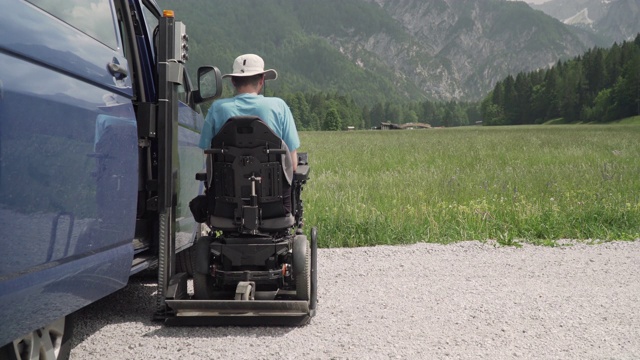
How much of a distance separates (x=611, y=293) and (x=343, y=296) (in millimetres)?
2203

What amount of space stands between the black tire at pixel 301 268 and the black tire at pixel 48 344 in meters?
1.73

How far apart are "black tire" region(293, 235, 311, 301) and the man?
574 mm

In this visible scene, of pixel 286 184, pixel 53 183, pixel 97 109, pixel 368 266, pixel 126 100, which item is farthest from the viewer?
pixel 368 266

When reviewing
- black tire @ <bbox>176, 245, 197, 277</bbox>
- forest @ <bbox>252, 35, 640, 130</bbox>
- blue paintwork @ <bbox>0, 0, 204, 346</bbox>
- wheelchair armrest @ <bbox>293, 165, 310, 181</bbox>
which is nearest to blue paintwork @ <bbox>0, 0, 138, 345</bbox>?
blue paintwork @ <bbox>0, 0, 204, 346</bbox>

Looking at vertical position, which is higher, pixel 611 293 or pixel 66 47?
pixel 66 47

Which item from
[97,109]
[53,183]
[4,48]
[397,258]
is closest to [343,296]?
[397,258]

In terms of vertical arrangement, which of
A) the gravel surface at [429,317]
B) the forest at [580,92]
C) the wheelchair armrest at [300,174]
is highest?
the forest at [580,92]

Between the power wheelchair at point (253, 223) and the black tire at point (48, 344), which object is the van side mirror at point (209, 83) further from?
the black tire at point (48, 344)

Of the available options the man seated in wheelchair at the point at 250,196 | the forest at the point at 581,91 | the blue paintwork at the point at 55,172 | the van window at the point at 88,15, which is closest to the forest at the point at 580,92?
the forest at the point at 581,91

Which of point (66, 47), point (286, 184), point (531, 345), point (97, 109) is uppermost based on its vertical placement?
point (66, 47)

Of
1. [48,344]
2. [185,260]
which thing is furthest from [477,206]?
[48,344]

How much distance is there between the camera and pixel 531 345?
449cm

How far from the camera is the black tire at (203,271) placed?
5.13 m

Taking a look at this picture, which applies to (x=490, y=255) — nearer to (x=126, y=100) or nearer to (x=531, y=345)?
(x=531, y=345)
